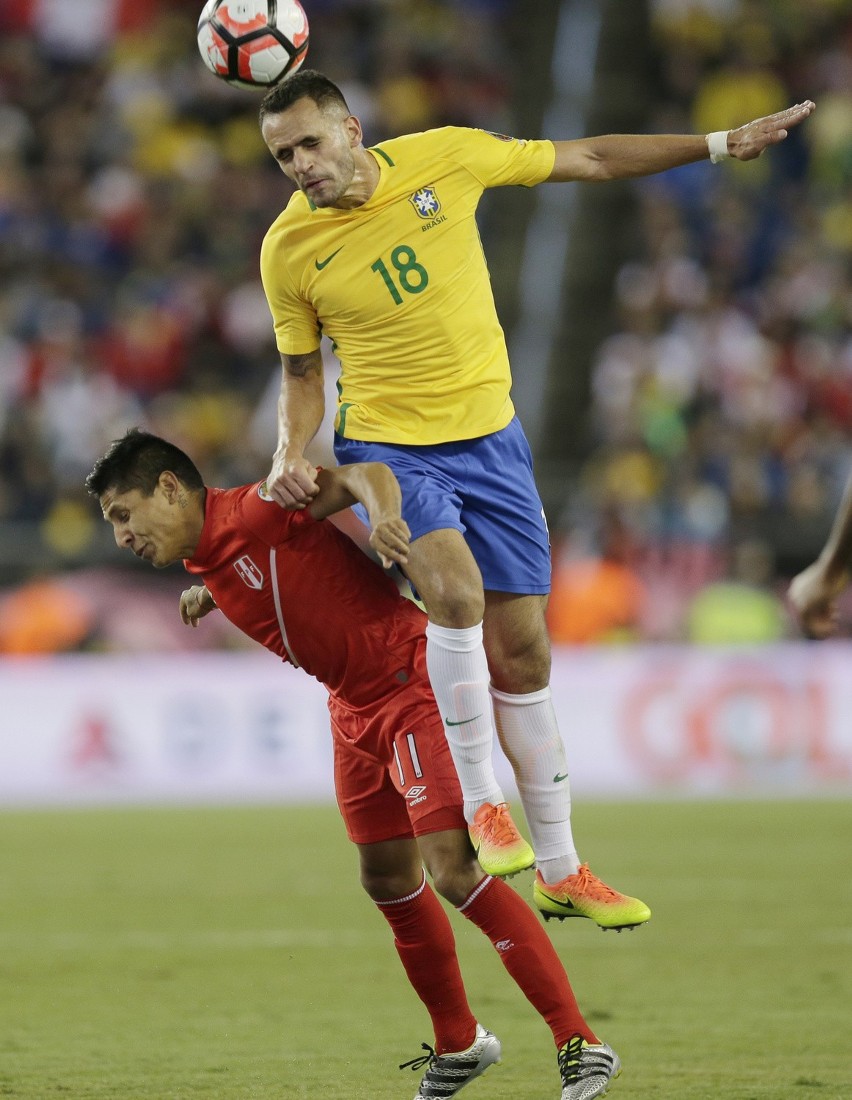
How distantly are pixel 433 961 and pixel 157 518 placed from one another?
1583mm

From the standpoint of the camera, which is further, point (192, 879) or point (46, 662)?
point (46, 662)

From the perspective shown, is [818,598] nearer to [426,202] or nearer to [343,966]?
[426,202]

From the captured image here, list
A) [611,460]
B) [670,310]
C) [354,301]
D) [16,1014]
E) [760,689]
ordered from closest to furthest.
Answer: [354,301], [16,1014], [760,689], [611,460], [670,310]

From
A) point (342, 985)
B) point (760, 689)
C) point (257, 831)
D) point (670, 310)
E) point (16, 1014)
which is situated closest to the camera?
point (16, 1014)

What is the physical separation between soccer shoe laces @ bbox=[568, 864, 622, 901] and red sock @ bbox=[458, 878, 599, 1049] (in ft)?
0.64

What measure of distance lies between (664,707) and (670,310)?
464 cm

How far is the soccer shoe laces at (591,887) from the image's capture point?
539cm

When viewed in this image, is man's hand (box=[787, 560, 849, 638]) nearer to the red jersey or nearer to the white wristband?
the red jersey

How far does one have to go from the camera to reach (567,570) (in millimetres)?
14359

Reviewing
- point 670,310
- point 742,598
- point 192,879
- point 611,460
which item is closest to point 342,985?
point 192,879

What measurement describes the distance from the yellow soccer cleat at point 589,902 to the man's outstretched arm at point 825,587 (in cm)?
100

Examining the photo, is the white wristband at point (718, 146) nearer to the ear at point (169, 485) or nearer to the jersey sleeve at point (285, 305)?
the jersey sleeve at point (285, 305)

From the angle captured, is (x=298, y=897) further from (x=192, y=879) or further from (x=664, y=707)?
(x=664, y=707)

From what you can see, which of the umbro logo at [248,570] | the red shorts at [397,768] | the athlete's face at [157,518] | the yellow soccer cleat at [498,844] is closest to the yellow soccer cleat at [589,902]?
the yellow soccer cleat at [498,844]
